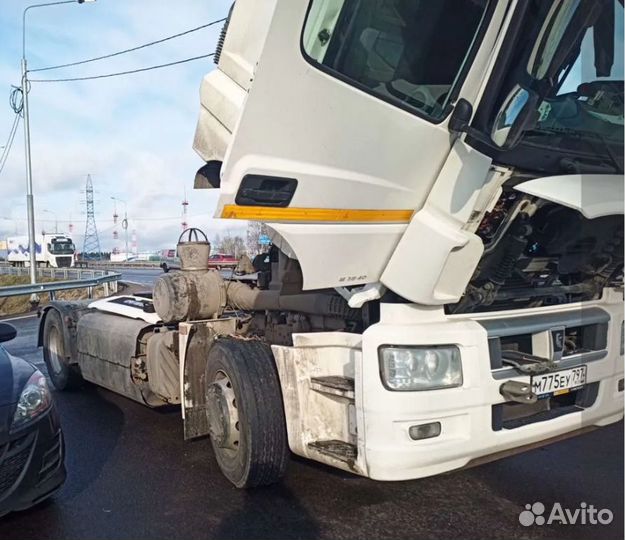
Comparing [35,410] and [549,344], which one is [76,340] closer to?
[35,410]

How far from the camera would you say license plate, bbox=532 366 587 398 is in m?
3.53

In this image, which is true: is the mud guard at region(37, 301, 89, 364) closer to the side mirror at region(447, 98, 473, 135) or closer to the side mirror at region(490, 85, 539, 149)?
the side mirror at region(447, 98, 473, 135)

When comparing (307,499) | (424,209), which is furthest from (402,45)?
(307,499)

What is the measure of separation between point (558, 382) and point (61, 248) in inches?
2463

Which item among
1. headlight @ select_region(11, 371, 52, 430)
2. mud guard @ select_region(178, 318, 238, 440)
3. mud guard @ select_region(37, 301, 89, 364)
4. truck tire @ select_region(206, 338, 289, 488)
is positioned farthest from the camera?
mud guard @ select_region(37, 301, 89, 364)

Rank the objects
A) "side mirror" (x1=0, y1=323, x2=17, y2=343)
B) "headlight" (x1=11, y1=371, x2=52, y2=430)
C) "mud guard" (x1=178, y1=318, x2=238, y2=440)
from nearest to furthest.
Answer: "headlight" (x1=11, y1=371, x2=52, y2=430)
"side mirror" (x1=0, y1=323, x2=17, y2=343)
"mud guard" (x1=178, y1=318, x2=238, y2=440)

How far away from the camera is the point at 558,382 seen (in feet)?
12.0

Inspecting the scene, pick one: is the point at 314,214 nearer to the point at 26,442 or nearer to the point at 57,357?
the point at 26,442

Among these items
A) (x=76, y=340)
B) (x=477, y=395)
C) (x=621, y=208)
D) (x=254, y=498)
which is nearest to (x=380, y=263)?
(x=477, y=395)

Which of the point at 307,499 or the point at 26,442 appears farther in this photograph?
the point at 307,499

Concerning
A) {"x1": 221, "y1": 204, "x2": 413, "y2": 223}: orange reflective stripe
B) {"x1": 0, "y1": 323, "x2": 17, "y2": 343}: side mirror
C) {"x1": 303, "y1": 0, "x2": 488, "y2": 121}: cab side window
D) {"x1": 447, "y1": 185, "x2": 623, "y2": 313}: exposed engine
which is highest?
{"x1": 303, "y1": 0, "x2": 488, "y2": 121}: cab side window

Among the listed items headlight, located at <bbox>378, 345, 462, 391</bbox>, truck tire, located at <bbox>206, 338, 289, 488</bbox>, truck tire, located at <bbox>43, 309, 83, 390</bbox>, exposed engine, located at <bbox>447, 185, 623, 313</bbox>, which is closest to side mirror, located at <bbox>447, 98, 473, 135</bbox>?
exposed engine, located at <bbox>447, 185, 623, 313</bbox>

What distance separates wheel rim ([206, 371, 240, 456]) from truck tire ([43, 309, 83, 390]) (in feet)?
11.5

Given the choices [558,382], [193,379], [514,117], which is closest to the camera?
[514,117]
